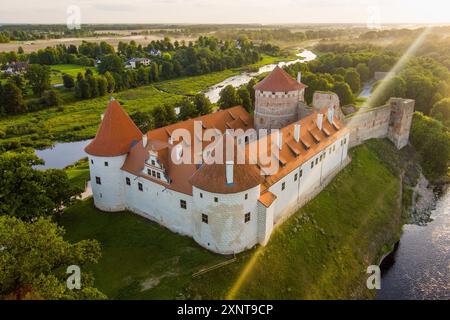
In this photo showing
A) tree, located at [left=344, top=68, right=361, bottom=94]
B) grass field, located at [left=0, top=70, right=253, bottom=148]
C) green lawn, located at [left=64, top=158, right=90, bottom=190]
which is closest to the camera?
green lawn, located at [left=64, top=158, right=90, bottom=190]

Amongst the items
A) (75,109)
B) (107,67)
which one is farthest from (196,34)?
(75,109)

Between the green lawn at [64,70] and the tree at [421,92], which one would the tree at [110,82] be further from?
the tree at [421,92]

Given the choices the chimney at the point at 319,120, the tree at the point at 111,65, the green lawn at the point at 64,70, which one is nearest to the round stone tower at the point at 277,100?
the chimney at the point at 319,120

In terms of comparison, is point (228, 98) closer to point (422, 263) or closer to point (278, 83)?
point (278, 83)

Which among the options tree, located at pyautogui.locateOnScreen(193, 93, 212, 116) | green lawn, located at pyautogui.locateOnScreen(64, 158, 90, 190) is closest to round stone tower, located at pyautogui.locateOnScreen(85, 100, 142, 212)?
→ green lawn, located at pyautogui.locateOnScreen(64, 158, 90, 190)

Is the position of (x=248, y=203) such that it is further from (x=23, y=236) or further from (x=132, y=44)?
(x=132, y=44)

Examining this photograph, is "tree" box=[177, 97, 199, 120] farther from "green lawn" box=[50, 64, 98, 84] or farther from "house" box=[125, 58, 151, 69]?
"house" box=[125, 58, 151, 69]

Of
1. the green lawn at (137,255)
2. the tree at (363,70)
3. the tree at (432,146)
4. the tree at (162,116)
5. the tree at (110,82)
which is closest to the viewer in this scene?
the green lawn at (137,255)
